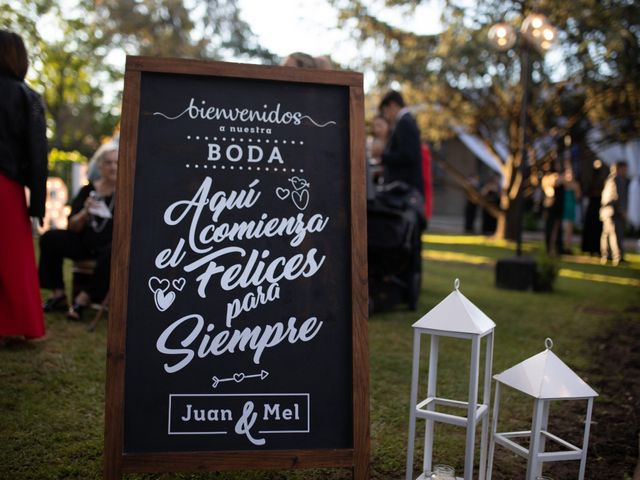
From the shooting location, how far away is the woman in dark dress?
16.3ft

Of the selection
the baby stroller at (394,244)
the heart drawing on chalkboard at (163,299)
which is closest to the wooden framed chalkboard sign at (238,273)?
the heart drawing on chalkboard at (163,299)

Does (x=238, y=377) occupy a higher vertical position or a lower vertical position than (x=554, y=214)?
lower

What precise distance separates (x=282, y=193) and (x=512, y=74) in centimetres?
1353

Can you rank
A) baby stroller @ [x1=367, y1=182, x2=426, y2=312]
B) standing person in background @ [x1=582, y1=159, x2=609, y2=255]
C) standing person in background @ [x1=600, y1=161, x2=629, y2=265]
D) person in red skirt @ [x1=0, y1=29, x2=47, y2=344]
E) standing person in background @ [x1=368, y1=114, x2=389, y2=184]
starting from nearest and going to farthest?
person in red skirt @ [x1=0, y1=29, x2=47, y2=344] → baby stroller @ [x1=367, y1=182, x2=426, y2=312] → standing person in background @ [x1=368, y1=114, x2=389, y2=184] → standing person in background @ [x1=600, y1=161, x2=629, y2=265] → standing person in background @ [x1=582, y1=159, x2=609, y2=255]

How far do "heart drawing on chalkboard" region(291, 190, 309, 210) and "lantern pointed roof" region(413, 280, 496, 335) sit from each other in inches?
23.2

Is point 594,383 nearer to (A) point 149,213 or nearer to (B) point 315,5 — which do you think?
(A) point 149,213

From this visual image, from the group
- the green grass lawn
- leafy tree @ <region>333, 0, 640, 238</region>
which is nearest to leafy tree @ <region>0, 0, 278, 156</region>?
leafy tree @ <region>333, 0, 640, 238</region>

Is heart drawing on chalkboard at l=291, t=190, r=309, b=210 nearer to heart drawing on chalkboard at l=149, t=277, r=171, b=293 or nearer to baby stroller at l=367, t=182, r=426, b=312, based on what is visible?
heart drawing on chalkboard at l=149, t=277, r=171, b=293

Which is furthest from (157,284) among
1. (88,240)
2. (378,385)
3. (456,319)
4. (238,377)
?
(88,240)

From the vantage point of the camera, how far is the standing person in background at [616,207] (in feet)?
38.2

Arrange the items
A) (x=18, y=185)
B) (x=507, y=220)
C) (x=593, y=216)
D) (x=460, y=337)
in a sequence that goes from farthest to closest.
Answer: (x=507, y=220)
(x=593, y=216)
(x=18, y=185)
(x=460, y=337)

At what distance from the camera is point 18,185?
152 inches

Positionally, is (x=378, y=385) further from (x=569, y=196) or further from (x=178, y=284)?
(x=569, y=196)

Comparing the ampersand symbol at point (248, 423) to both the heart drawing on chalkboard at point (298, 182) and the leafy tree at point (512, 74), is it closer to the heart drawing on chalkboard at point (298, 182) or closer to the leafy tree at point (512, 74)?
the heart drawing on chalkboard at point (298, 182)
